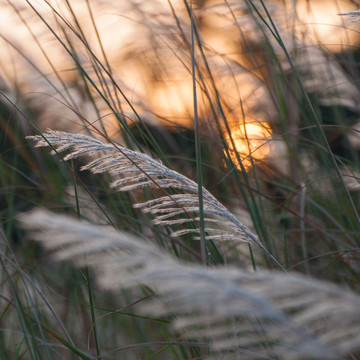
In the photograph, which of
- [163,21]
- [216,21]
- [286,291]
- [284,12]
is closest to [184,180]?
[286,291]

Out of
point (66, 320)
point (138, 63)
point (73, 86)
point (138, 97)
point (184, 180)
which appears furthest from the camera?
point (138, 63)

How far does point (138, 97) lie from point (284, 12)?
610mm

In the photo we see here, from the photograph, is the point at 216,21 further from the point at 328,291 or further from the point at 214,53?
the point at 328,291

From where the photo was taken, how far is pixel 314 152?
169 cm

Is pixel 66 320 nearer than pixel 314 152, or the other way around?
pixel 66 320

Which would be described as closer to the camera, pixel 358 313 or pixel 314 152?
pixel 358 313

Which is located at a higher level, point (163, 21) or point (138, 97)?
point (163, 21)

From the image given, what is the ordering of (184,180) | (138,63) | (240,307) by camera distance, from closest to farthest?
1. (240,307)
2. (184,180)
3. (138,63)

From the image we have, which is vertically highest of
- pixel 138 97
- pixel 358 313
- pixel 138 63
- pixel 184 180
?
pixel 138 63

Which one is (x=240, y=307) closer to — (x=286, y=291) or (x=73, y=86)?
(x=286, y=291)

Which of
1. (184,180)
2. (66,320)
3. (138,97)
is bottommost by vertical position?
(66,320)

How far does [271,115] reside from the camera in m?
1.79

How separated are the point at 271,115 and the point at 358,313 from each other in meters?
1.49

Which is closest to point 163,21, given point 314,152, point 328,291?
point 314,152
